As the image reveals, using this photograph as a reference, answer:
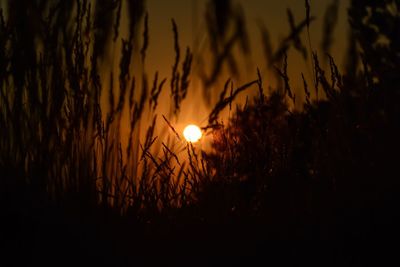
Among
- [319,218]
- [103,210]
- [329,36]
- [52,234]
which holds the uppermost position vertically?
[329,36]

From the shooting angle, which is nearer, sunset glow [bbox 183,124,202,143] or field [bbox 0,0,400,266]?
field [bbox 0,0,400,266]

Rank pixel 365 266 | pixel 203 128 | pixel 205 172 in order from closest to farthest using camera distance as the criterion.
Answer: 1. pixel 365 266
2. pixel 205 172
3. pixel 203 128

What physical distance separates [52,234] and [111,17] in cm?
79

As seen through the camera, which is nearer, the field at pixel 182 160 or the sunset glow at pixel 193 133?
the field at pixel 182 160

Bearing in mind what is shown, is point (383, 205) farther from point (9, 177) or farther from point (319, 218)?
point (9, 177)

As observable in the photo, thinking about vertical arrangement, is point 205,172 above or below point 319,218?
above

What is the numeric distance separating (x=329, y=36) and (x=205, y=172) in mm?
657

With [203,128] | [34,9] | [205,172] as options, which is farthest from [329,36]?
[34,9]

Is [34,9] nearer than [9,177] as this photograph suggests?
No

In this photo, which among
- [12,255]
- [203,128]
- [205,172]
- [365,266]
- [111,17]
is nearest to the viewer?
[365,266]

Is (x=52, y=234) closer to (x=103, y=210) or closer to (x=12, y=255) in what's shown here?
(x=12, y=255)

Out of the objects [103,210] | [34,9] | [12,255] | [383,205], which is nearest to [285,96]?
[383,205]

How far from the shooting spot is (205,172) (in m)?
1.69

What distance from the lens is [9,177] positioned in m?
1.75
